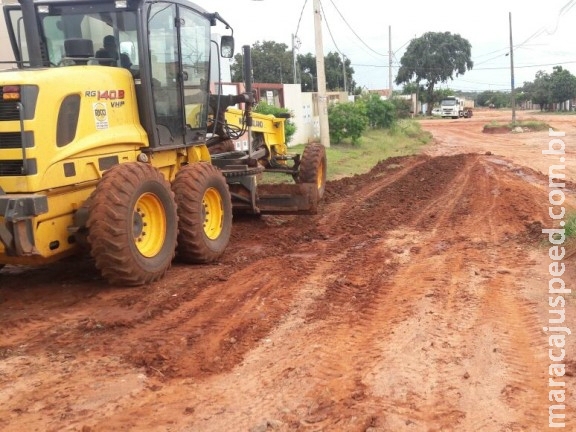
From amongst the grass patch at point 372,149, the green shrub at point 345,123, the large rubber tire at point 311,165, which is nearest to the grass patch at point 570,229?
the large rubber tire at point 311,165

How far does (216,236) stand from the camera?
7.76 metres

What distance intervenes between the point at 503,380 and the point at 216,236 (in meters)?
4.33

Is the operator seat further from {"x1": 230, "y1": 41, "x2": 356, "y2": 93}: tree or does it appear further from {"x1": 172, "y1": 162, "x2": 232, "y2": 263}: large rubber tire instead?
{"x1": 230, "y1": 41, "x2": 356, "y2": 93}: tree

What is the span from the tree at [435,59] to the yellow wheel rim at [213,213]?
70883 millimetres

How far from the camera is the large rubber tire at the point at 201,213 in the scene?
23.3 feet

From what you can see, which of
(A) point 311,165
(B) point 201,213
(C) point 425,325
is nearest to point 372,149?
(A) point 311,165

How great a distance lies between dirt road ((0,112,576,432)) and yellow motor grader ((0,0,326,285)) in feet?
1.65

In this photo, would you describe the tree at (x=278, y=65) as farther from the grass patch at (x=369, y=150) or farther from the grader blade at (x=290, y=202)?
the grader blade at (x=290, y=202)

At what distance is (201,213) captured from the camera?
727cm

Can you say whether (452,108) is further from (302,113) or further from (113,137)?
(113,137)

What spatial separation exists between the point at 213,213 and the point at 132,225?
1884 mm

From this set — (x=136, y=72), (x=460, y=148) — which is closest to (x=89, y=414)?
(x=136, y=72)

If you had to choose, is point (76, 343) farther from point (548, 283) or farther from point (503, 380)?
point (548, 283)

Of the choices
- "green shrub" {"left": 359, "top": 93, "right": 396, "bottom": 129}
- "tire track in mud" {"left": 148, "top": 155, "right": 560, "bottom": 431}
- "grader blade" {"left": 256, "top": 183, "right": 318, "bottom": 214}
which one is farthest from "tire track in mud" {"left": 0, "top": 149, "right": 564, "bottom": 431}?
"green shrub" {"left": 359, "top": 93, "right": 396, "bottom": 129}
